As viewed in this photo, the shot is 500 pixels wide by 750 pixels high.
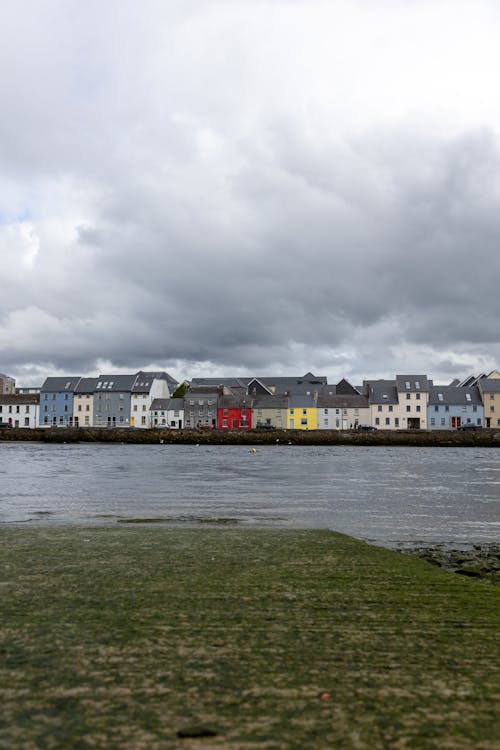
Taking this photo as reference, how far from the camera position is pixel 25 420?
4887 inches

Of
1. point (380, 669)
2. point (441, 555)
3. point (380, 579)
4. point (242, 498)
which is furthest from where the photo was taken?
point (242, 498)

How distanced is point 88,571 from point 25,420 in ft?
421

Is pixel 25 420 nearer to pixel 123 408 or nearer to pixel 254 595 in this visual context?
pixel 123 408

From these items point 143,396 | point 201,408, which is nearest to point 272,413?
point 201,408

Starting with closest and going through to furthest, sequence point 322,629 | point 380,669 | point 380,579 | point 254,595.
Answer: point 380,669
point 322,629
point 254,595
point 380,579

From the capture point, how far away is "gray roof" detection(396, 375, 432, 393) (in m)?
113

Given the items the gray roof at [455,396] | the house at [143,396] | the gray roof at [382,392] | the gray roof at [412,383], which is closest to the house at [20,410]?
the house at [143,396]

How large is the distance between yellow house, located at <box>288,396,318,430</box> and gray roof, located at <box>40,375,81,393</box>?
48.7 meters

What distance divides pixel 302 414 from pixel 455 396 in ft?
103

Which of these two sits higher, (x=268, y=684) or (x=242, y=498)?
(x=268, y=684)

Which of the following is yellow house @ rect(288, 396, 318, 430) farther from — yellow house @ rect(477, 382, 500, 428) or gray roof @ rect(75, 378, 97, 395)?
gray roof @ rect(75, 378, 97, 395)

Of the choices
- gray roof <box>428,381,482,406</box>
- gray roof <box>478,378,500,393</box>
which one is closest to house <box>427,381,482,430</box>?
gray roof <box>428,381,482,406</box>

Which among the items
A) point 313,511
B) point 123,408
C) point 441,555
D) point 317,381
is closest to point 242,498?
point 313,511

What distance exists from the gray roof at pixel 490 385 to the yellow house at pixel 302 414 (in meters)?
33.8
